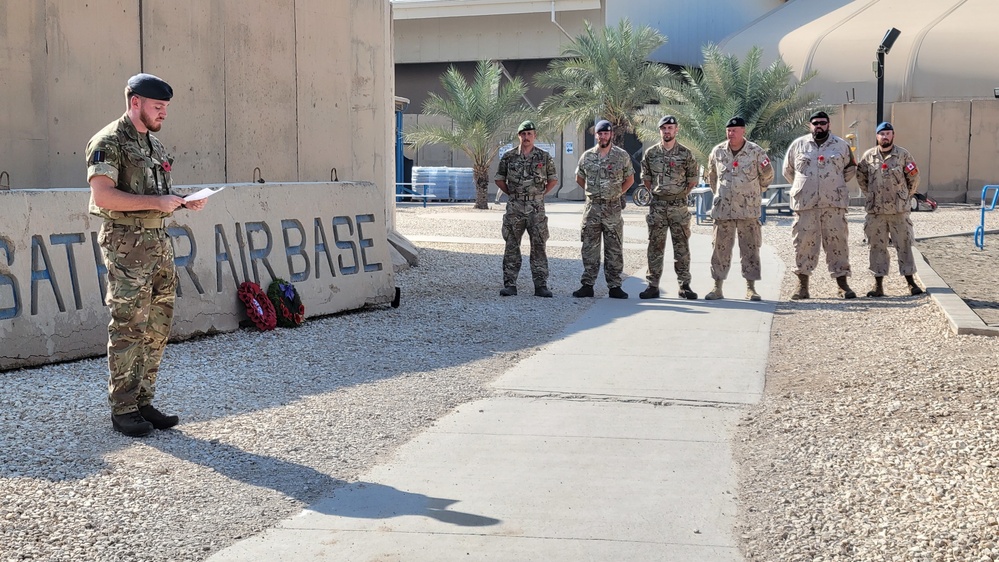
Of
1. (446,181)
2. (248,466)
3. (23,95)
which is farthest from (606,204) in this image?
(446,181)

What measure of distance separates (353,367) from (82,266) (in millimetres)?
2068

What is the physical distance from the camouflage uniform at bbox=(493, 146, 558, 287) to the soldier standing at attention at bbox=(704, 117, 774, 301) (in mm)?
1751

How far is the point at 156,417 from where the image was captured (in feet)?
20.0

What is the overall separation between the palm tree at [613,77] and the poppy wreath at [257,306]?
22.0 m

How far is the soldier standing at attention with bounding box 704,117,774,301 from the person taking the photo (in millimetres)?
11383

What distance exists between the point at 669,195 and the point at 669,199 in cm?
6

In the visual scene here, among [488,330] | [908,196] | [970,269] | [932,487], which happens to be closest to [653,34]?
[970,269]

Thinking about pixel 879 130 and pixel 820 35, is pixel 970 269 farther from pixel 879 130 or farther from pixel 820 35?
pixel 820 35

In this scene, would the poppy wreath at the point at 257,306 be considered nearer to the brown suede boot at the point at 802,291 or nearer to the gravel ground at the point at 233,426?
the gravel ground at the point at 233,426

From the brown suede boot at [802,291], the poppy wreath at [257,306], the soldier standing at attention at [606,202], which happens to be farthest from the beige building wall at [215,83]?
the brown suede boot at [802,291]

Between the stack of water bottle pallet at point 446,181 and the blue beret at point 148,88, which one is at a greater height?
the blue beret at point 148,88

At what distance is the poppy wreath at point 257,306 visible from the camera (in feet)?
30.9

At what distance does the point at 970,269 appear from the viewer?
47.6ft

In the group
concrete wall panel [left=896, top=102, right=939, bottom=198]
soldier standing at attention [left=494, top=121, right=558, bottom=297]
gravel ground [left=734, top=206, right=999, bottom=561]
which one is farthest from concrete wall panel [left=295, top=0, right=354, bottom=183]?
concrete wall panel [left=896, top=102, right=939, bottom=198]
